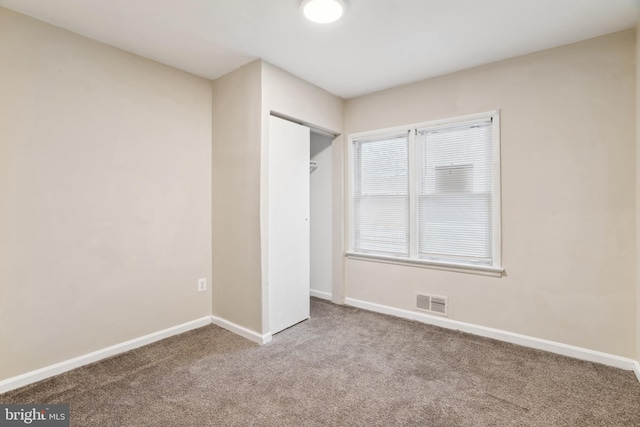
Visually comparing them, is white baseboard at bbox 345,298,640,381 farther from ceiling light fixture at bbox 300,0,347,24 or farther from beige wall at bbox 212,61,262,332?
ceiling light fixture at bbox 300,0,347,24

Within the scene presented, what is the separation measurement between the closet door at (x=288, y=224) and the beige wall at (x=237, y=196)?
0.54ft

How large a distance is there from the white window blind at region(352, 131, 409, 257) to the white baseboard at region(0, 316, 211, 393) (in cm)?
205

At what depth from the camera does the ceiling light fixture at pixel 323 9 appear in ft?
6.43

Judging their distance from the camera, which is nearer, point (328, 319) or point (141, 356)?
point (141, 356)

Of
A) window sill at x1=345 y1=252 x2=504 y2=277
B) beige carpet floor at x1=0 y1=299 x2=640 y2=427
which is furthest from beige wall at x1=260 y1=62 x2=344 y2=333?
beige carpet floor at x1=0 y1=299 x2=640 y2=427

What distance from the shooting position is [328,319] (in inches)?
131

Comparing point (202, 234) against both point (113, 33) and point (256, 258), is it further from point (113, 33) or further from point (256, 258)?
point (113, 33)

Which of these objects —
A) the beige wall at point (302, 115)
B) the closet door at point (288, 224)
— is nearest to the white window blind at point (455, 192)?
the beige wall at point (302, 115)

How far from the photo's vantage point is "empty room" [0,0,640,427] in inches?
79.1

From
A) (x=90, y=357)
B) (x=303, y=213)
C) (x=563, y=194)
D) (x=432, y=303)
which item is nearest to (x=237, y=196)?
(x=303, y=213)

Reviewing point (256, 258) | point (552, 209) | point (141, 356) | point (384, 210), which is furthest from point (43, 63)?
point (552, 209)

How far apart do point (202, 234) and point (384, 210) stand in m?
2.00

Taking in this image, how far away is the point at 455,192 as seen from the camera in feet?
9.98

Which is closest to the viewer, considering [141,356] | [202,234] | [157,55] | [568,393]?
[568,393]
